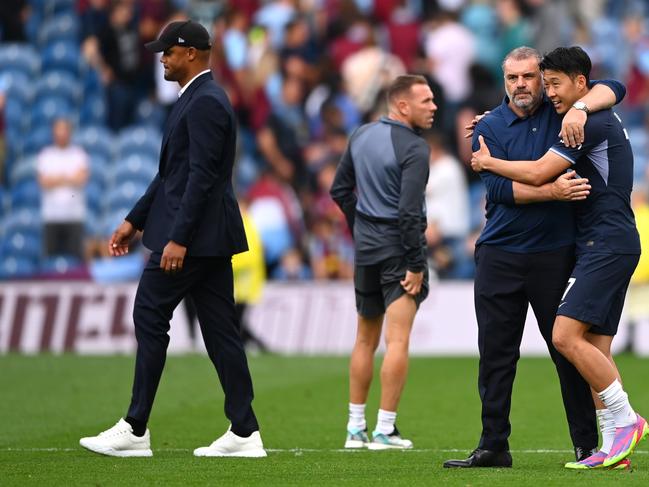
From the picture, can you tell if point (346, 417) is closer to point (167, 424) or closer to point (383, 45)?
point (167, 424)

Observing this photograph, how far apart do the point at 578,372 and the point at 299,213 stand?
12.8 metres

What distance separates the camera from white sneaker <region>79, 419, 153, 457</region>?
8117 millimetres

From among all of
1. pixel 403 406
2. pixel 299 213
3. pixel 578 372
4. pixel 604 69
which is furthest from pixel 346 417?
pixel 604 69

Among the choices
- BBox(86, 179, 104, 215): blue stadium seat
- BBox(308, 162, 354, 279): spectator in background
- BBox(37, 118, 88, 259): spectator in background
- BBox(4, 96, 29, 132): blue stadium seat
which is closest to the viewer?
BBox(308, 162, 354, 279): spectator in background

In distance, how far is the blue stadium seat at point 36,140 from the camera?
2183 cm

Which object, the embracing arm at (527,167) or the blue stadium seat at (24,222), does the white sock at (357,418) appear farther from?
the blue stadium seat at (24,222)

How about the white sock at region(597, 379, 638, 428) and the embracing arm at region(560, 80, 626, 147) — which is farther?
the white sock at region(597, 379, 638, 428)

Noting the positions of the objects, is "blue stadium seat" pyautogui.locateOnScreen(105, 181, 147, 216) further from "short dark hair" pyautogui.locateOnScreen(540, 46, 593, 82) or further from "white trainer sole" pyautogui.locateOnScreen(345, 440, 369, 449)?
"short dark hair" pyautogui.locateOnScreen(540, 46, 593, 82)

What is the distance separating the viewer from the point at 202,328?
8.30 meters

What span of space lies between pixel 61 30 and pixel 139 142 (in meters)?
2.60

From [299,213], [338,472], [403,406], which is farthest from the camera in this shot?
[299,213]

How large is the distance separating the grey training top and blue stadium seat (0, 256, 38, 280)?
11390 mm

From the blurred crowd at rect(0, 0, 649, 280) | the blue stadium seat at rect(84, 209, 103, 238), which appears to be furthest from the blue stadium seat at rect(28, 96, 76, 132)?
the blue stadium seat at rect(84, 209, 103, 238)

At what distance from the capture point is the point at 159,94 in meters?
22.1
